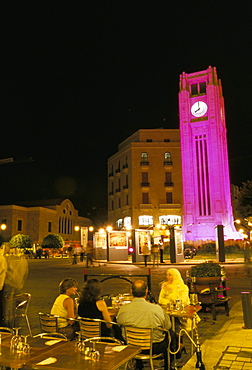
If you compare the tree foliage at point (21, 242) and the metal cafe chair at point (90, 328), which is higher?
the tree foliage at point (21, 242)

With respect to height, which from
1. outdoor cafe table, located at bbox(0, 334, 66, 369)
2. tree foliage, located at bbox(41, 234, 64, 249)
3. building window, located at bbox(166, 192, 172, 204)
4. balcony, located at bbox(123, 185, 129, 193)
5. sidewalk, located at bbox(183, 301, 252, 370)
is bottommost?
sidewalk, located at bbox(183, 301, 252, 370)

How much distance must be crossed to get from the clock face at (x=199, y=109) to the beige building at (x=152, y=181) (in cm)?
748

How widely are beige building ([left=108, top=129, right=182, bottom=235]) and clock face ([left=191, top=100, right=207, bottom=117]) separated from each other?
7.48 meters

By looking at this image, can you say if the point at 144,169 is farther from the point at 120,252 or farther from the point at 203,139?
the point at 120,252

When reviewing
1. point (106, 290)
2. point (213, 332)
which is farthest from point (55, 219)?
point (213, 332)

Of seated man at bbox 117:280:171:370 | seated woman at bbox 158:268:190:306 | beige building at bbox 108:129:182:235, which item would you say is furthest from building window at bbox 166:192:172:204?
seated man at bbox 117:280:171:370

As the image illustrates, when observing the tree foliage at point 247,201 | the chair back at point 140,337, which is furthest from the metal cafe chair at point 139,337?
the tree foliage at point 247,201

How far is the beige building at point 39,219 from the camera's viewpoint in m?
57.9

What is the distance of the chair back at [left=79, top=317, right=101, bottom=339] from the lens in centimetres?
439

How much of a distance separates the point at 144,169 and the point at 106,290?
A: 42721mm

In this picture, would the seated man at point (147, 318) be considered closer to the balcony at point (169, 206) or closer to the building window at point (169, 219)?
the building window at point (169, 219)

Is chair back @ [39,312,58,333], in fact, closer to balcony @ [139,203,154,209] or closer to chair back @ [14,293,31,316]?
chair back @ [14,293,31,316]

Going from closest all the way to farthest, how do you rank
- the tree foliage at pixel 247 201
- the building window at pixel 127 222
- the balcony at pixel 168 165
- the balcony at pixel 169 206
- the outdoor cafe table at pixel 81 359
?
the outdoor cafe table at pixel 81 359 → the tree foliage at pixel 247 201 → the balcony at pixel 169 206 → the building window at pixel 127 222 → the balcony at pixel 168 165

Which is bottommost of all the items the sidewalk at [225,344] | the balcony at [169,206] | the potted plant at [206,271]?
the sidewalk at [225,344]
